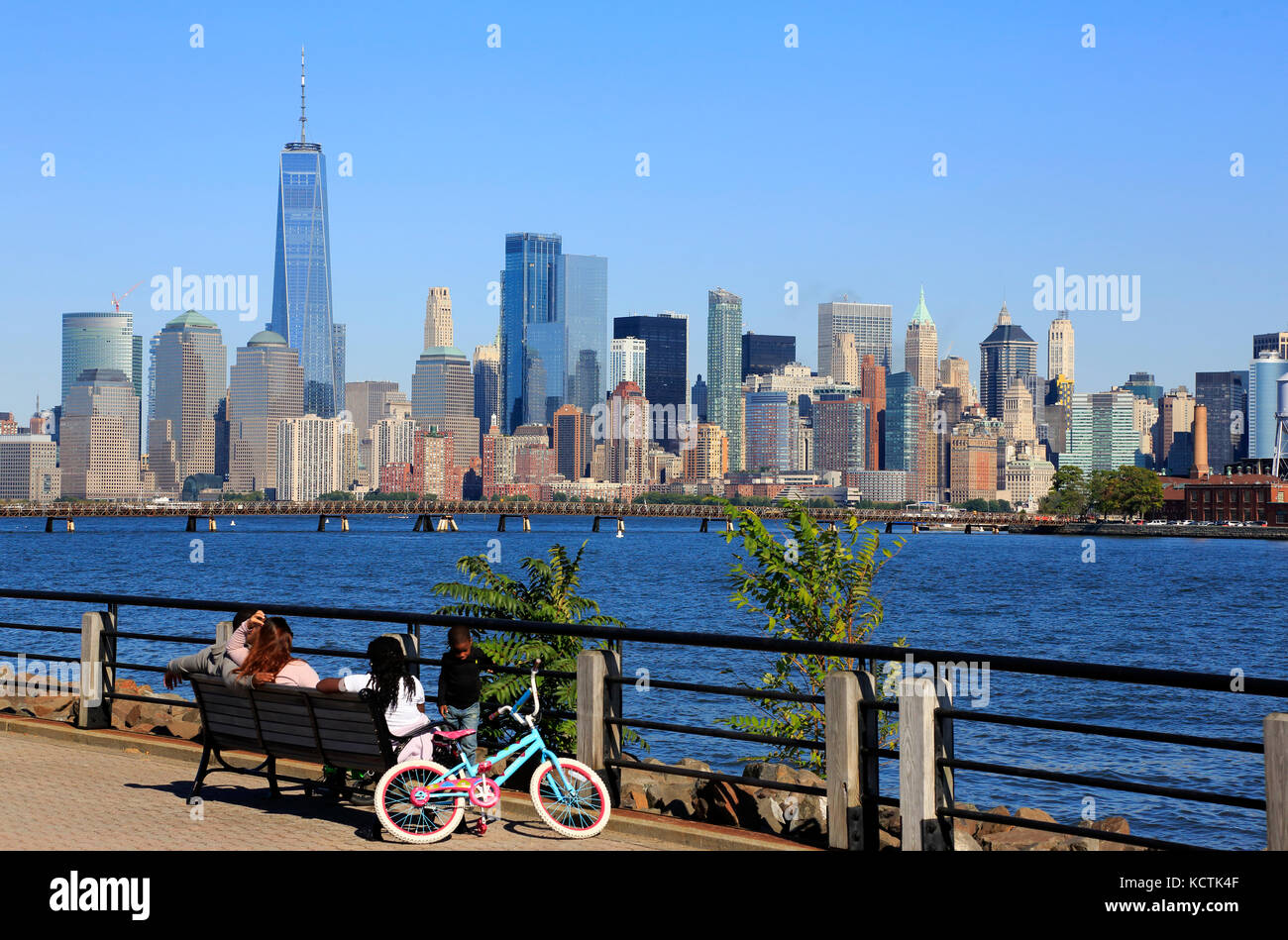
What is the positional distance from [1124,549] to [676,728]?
163 meters

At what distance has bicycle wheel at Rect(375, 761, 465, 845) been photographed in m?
9.25

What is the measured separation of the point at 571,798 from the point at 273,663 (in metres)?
2.48

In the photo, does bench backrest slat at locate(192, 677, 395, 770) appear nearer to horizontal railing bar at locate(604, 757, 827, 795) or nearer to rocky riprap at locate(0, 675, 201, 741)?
horizontal railing bar at locate(604, 757, 827, 795)

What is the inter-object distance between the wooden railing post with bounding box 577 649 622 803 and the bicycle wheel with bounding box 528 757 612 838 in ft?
1.20

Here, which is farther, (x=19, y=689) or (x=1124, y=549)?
(x=1124, y=549)

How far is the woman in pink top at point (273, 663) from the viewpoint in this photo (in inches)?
410

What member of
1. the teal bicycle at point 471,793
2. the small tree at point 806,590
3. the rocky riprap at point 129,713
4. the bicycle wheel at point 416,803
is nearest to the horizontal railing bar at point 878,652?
the teal bicycle at point 471,793

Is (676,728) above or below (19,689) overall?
above

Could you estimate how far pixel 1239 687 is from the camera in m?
7.10
